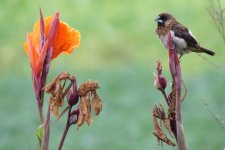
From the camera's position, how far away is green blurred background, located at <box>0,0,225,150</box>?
4594 mm

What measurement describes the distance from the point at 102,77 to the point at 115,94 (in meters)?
0.27

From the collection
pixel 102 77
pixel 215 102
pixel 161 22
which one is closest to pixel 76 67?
pixel 102 77

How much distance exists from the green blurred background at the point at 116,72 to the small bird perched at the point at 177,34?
5.98 ft

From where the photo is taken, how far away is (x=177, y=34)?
5.29ft

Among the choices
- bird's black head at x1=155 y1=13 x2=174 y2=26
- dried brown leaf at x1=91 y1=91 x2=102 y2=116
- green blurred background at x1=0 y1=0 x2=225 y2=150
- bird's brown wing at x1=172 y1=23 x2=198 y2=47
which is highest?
green blurred background at x1=0 y1=0 x2=225 y2=150

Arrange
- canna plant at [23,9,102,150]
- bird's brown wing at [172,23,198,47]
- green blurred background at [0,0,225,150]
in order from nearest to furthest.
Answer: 1. canna plant at [23,9,102,150]
2. bird's brown wing at [172,23,198,47]
3. green blurred background at [0,0,225,150]

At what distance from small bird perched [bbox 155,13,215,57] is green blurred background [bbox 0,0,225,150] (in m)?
1.82

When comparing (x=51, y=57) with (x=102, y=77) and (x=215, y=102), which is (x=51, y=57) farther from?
Answer: (x=102, y=77)

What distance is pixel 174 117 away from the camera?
134cm

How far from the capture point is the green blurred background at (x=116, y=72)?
15.1ft

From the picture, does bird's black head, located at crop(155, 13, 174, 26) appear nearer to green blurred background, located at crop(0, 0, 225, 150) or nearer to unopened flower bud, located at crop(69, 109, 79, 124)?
unopened flower bud, located at crop(69, 109, 79, 124)

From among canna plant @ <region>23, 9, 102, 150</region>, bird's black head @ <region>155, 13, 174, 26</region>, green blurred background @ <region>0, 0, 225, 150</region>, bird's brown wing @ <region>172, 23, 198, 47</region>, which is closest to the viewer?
canna plant @ <region>23, 9, 102, 150</region>

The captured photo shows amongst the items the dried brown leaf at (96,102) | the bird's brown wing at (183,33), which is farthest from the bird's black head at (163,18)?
the dried brown leaf at (96,102)

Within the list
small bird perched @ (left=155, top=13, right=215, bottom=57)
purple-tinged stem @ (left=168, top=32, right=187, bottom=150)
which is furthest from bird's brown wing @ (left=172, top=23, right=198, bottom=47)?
purple-tinged stem @ (left=168, top=32, right=187, bottom=150)
